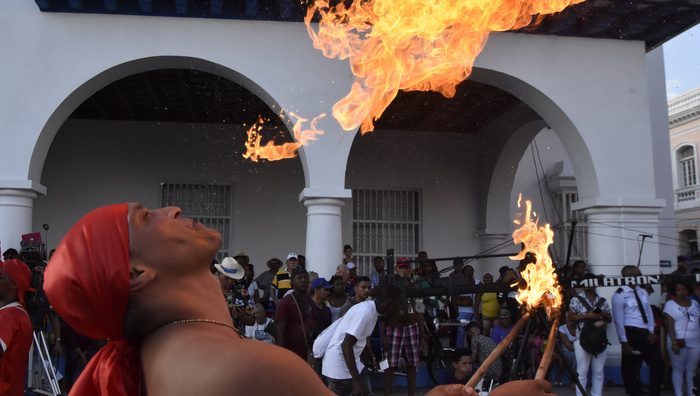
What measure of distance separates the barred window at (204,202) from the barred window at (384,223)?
2.64 meters

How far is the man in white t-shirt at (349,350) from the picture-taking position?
6328 mm

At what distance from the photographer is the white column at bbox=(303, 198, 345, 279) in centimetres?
945

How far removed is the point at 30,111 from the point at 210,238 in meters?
8.69

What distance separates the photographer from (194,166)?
43.7 ft

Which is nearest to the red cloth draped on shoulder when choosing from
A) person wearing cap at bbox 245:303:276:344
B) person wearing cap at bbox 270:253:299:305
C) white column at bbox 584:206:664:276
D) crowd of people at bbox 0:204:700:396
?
crowd of people at bbox 0:204:700:396

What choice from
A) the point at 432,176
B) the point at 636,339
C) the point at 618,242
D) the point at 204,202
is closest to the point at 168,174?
the point at 204,202

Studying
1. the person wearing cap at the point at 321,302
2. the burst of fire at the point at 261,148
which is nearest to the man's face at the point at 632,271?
the person wearing cap at the point at 321,302

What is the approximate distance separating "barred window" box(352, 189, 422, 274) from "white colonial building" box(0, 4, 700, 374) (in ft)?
1.14

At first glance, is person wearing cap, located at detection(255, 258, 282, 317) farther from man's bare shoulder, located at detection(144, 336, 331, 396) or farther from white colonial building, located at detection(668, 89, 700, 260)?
white colonial building, located at detection(668, 89, 700, 260)

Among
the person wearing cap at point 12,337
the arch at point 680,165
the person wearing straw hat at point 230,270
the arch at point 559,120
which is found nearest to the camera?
the person wearing cap at point 12,337

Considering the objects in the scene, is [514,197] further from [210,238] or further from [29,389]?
[210,238]

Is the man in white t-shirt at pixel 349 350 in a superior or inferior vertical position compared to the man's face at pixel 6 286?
inferior

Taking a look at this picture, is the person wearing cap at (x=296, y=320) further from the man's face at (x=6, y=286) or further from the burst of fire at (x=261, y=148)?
the burst of fire at (x=261, y=148)

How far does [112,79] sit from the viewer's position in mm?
9523
